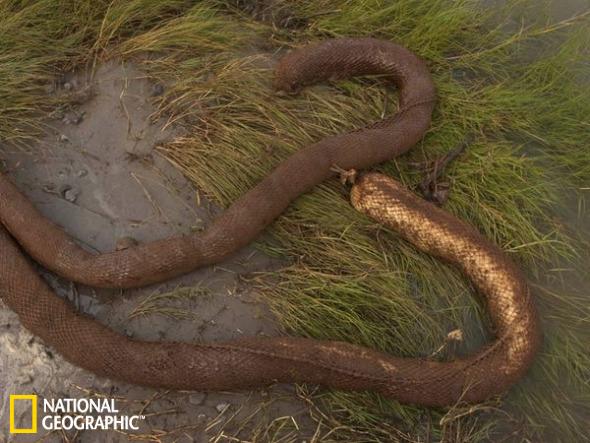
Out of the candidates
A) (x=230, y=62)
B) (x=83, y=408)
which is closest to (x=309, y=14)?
(x=230, y=62)

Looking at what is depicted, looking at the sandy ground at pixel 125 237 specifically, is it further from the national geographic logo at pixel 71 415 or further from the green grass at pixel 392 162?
the green grass at pixel 392 162

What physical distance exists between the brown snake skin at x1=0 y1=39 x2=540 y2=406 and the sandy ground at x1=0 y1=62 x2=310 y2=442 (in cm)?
21

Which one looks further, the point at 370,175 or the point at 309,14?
A: the point at 309,14

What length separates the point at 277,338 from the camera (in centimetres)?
350

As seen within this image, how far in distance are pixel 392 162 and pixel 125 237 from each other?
219 cm

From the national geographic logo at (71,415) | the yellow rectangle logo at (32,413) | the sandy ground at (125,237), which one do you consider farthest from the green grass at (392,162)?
the yellow rectangle logo at (32,413)

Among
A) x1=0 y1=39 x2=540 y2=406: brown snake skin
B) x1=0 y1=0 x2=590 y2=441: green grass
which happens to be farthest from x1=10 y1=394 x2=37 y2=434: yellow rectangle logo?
x1=0 y1=0 x2=590 y2=441: green grass

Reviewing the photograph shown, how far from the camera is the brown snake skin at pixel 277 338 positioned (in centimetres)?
333

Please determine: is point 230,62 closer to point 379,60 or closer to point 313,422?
point 379,60

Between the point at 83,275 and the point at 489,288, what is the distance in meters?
2.85

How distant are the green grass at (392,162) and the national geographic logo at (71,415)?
130 cm

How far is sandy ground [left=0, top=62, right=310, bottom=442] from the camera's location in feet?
11.6

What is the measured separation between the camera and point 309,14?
15.1 ft

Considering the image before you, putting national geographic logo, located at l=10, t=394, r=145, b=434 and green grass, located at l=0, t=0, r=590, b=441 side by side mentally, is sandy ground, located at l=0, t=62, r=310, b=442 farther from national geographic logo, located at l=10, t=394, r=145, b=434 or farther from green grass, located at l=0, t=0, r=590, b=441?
green grass, located at l=0, t=0, r=590, b=441
